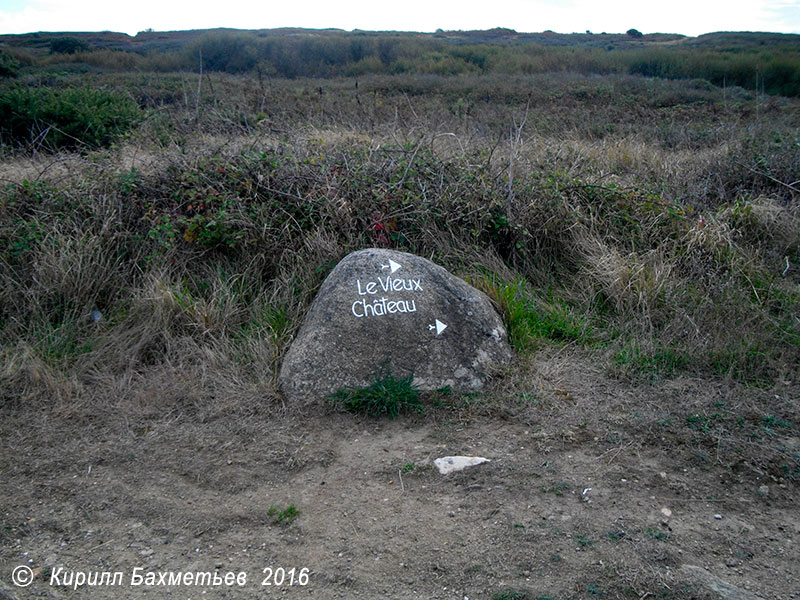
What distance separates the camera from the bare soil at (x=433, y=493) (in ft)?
8.09

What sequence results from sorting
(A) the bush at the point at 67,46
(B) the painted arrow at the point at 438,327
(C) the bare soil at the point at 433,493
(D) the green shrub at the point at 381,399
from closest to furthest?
(C) the bare soil at the point at 433,493 < (D) the green shrub at the point at 381,399 < (B) the painted arrow at the point at 438,327 < (A) the bush at the point at 67,46

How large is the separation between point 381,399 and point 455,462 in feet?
2.23

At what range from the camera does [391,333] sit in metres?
3.88

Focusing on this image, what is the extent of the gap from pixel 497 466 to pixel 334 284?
1669 millimetres

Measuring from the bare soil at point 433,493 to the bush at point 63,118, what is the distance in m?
5.29

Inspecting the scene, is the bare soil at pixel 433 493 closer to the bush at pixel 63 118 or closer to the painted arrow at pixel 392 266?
the painted arrow at pixel 392 266

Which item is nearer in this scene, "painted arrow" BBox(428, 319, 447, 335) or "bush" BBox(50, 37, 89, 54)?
"painted arrow" BBox(428, 319, 447, 335)

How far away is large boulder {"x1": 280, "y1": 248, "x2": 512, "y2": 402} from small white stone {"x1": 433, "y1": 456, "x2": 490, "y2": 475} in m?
0.63

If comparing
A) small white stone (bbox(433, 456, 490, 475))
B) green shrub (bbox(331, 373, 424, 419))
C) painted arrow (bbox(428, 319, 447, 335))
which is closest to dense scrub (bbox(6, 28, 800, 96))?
painted arrow (bbox(428, 319, 447, 335))

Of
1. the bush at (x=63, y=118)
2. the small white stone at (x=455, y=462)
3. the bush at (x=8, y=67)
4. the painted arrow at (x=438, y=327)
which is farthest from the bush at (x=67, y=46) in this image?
the small white stone at (x=455, y=462)

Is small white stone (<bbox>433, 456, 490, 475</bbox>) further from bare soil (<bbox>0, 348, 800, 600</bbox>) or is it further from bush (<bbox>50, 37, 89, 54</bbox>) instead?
bush (<bbox>50, 37, 89, 54</bbox>)

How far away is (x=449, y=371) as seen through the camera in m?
3.81

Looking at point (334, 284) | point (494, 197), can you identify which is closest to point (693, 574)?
point (334, 284)

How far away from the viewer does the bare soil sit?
2.46 m
